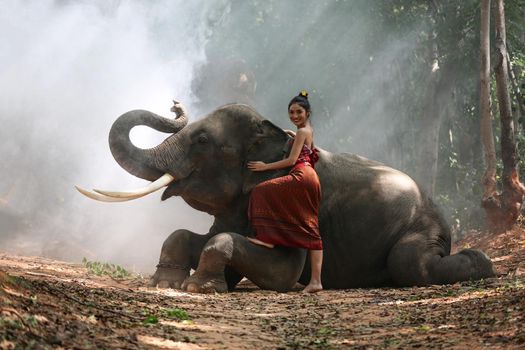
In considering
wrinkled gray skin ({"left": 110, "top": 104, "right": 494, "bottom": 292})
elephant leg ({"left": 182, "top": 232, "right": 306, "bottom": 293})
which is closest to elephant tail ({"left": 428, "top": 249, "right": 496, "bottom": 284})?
wrinkled gray skin ({"left": 110, "top": 104, "right": 494, "bottom": 292})

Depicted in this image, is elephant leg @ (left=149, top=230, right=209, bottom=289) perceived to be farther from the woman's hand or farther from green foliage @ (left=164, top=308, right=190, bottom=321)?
green foliage @ (left=164, top=308, right=190, bottom=321)

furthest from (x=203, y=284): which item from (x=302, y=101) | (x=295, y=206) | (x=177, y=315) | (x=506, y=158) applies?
(x=506, y=158)

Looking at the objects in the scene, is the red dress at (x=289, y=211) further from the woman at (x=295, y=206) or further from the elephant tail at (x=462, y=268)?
the elephant tail at (x=462, y=268)

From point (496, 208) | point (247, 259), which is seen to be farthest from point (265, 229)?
point (496, 208)

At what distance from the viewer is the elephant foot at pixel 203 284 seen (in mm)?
9125

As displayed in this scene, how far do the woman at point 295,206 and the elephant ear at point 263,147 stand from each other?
53cm

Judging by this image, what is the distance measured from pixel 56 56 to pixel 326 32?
8.41 m

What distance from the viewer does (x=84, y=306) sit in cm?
592

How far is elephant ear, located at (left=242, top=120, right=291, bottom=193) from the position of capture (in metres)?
10.3

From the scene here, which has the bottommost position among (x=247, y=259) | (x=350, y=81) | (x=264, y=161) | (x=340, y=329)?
(x=340, y=329)

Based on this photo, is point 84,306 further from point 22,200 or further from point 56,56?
point 56,56

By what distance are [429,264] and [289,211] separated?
1.59 m

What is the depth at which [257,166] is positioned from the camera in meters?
10.1

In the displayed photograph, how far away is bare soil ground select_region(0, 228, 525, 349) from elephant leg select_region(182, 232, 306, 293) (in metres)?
0.35
